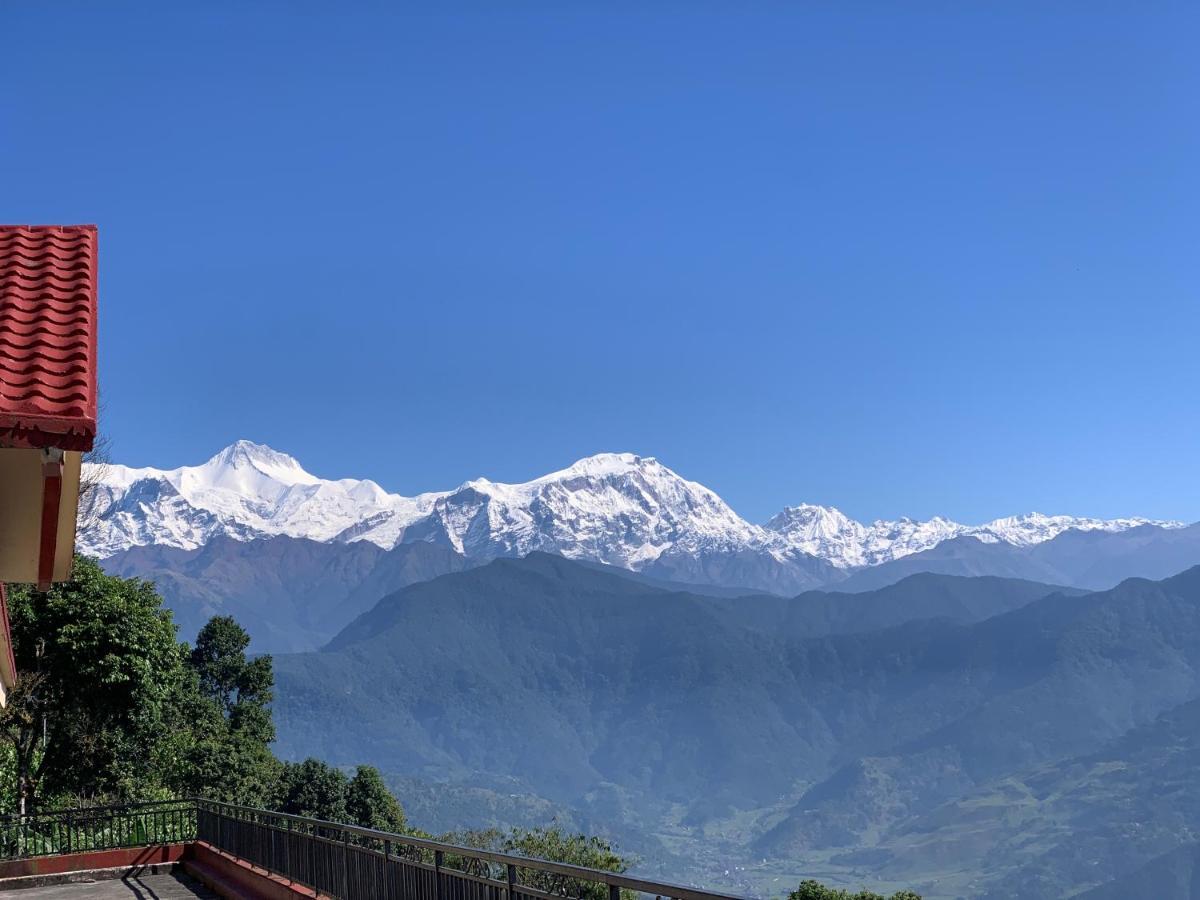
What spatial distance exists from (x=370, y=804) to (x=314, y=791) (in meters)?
4.67

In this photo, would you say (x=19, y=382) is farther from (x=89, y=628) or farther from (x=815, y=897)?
(x=815, y=897)

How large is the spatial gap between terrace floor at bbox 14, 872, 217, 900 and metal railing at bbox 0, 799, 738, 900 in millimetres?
790

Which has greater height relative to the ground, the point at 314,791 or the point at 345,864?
the point at 314,791

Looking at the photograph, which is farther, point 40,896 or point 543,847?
point 543,847

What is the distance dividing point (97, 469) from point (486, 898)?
101 feet

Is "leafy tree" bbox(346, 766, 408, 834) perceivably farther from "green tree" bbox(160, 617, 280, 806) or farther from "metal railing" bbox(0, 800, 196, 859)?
"metal railing" bbox(0, 800, 196, 859)

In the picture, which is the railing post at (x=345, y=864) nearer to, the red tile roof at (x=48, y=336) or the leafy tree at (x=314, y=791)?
the red tile roof at (x=48, y=336)

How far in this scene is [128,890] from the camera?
64.2 ft

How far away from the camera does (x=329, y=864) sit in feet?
46.8

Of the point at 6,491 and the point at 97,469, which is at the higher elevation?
the point at 97,469

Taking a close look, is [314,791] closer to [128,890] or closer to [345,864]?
[128,890]

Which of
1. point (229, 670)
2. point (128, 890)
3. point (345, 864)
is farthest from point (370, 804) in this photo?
point (345, 864)

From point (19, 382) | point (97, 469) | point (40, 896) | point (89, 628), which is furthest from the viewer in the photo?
point (97, 469)

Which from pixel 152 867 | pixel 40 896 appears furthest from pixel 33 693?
pixel 40 896
